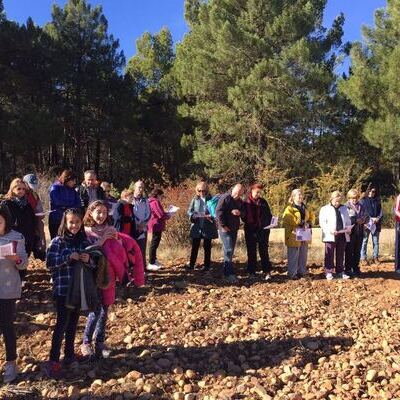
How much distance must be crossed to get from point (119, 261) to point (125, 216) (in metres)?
2.68

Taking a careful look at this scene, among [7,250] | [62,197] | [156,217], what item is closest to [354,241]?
[156,217]

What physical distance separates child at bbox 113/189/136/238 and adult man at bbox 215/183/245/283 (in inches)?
52.2

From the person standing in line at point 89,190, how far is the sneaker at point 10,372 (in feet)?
11.2

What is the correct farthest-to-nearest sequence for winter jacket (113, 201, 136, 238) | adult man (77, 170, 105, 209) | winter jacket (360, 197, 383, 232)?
1. winter jacket (360, 197, 383, 232)
2. adult man (77, 170, 105, 209)
3. winter jacket (113, 201, 136, 238)

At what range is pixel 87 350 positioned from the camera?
4.62 m

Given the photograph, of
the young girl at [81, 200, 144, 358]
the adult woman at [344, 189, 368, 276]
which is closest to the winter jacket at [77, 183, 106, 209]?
the young girl at [81, 200, 144, 358]

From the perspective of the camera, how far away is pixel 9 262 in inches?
169

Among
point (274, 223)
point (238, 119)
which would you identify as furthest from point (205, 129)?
point (274, 223)

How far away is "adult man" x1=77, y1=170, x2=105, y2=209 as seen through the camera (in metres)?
7.49

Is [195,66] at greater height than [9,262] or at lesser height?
greater

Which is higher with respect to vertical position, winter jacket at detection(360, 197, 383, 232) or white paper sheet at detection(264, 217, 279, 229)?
winter jacket at detection(360, 197, 383, 232)

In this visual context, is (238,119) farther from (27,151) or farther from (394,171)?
(27,151)

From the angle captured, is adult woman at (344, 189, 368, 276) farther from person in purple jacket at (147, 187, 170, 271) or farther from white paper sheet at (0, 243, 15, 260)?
white paper sheet at (0, 243, 15, 260)

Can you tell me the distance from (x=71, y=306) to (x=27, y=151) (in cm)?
2326
